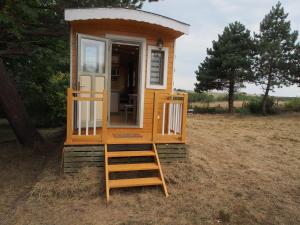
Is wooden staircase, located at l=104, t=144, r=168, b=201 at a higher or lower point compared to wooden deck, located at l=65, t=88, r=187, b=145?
lower

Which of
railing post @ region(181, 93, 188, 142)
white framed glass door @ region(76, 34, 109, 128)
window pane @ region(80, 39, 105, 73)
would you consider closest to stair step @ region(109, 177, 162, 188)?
railing post @ region(181, 93, 188, 142)

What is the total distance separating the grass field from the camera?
357 centimetres

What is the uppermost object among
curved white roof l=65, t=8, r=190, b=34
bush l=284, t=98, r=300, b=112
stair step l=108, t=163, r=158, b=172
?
curved white roof l=65, t=8, r=190, b=34

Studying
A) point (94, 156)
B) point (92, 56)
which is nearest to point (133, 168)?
point (94, 156)

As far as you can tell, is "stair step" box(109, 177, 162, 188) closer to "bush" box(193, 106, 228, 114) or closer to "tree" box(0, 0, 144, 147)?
"tree" box(0, 0, 144, 147)

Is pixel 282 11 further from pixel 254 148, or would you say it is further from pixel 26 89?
pixel 26 89

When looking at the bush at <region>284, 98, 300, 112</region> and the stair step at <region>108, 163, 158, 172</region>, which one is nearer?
the stair step at <region>108, 163, 158, 172</region>

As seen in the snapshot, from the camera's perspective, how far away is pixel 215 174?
16.5ft

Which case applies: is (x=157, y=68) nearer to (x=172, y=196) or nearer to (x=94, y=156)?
(x=94, y=156)

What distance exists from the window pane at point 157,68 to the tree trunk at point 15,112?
128 inches

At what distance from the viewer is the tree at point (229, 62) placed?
17.3 m

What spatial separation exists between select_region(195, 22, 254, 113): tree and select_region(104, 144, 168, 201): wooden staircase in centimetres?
1377

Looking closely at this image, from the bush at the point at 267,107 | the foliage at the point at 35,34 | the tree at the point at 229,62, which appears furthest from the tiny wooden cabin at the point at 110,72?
the bush at the point at 267,107

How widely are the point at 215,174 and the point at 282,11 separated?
51.7ft
